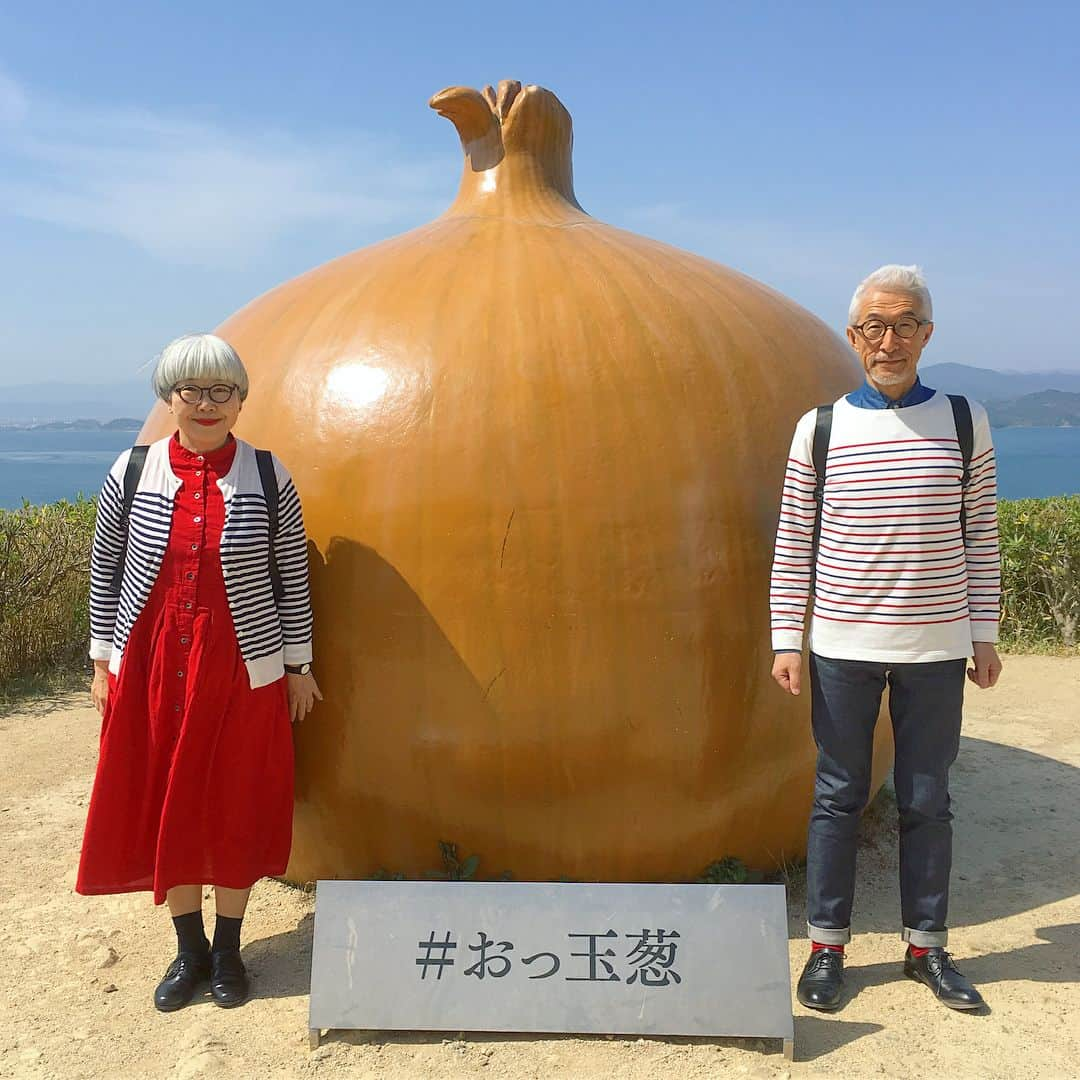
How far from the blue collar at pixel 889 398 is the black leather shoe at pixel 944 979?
5.96 feet

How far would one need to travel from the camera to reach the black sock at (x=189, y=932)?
357 centimetres

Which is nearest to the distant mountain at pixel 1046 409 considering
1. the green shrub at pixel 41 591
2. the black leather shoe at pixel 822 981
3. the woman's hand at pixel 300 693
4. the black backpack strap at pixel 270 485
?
the green shrub at pixel 41 591

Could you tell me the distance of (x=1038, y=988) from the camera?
11.7 feet

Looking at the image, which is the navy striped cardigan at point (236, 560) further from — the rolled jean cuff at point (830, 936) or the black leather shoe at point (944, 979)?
the black leather shoe at point (944, 979)

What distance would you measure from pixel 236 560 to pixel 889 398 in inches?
84.1

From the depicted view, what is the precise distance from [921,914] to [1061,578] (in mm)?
6866

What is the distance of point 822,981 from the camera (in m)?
3.41

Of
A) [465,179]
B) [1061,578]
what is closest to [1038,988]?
[465,179]

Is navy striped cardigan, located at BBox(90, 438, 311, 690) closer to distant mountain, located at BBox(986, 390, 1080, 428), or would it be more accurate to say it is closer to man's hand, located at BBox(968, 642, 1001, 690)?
man's hand, located at BBox(968, 642, 1001, 690)

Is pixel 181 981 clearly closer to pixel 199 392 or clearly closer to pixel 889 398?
pixel 199 392

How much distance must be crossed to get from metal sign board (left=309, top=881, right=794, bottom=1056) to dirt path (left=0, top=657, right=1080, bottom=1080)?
0.35ft

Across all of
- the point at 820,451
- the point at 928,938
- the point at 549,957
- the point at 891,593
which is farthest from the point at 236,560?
Answer: the point at 928,938

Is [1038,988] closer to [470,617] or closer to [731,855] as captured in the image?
[731,855]

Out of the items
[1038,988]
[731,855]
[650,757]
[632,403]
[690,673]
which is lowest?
[1038,988]
